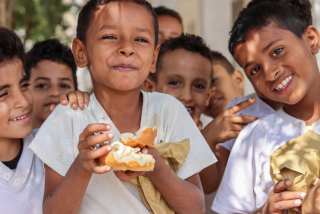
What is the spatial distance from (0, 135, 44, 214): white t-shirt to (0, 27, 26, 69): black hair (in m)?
0.62

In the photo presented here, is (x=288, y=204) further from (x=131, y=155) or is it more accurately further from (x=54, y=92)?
(x=54, y=92)

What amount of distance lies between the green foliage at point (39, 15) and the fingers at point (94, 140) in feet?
33.5

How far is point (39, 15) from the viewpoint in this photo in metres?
11.6

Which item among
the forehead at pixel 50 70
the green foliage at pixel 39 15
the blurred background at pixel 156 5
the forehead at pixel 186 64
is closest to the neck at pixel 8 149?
the forehead at pixel 50 70

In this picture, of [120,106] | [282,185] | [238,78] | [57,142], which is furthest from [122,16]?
[238,78]

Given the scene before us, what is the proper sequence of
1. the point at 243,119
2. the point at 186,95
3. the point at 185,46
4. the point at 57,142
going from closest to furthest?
the point at 57,142, the point at 243,119, the point at 186,95, the point at 185,46

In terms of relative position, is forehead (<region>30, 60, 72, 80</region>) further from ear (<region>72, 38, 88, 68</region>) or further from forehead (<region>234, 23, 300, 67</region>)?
forehead (<region>234, 23, 300, 67</region>)

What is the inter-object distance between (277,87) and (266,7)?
0.64 m

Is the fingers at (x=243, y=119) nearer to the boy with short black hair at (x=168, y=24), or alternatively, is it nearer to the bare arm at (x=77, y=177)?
the bare arm at (x=77, y=177)

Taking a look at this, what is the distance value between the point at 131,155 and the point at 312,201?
857 mm

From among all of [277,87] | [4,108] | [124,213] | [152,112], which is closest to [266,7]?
[277,87]

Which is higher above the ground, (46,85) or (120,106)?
(120,106)

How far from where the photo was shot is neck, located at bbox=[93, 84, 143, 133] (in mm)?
2055

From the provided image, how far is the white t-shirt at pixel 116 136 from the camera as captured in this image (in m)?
1.85
